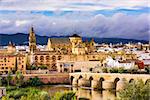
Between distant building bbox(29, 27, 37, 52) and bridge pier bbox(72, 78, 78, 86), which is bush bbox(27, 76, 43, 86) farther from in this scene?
distant building bbox(29, 27, 37, 52)

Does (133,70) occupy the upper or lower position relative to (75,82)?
upper

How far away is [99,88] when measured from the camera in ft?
29.7

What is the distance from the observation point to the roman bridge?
346 inches

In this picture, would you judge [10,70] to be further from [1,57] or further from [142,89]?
[142,89]

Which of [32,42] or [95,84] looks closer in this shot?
[95,84]

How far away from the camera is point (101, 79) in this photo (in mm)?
9633

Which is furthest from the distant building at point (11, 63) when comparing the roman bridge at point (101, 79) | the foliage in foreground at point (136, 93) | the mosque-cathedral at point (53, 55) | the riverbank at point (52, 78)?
the foliage in foreground at point (136, 93)

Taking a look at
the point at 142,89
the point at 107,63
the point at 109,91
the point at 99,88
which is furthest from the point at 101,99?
the point at 107,63

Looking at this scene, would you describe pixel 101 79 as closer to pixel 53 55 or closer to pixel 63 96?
pixel 53 55

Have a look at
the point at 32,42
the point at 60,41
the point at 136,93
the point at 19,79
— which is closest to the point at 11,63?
the point at 19,79

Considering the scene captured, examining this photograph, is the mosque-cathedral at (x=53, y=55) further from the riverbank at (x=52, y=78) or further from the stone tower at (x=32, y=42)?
the riverbank at (x=52, y=78)

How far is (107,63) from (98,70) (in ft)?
3.66

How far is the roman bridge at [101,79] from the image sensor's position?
8796 millimetres

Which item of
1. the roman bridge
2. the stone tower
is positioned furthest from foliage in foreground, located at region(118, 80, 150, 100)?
the stone tower
